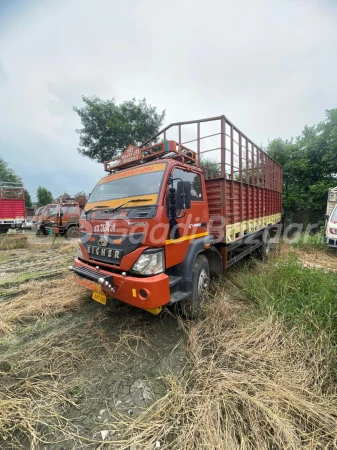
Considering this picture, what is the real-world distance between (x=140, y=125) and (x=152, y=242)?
48.2 ft

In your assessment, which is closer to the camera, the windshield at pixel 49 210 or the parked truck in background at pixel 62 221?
the parked truck in background at pixel 62 221

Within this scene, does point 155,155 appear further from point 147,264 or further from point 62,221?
point 62,221

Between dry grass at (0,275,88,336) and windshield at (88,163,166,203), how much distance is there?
1643mm

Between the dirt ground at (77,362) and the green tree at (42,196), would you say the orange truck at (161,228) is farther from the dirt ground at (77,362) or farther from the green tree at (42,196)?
the green tree at (42,196)

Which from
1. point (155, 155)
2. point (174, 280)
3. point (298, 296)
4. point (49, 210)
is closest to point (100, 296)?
point (174, 280)

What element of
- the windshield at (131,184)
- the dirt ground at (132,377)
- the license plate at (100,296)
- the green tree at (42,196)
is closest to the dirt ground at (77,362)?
the dirt ground at (132,377)

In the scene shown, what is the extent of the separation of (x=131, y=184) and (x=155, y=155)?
68 centimetres

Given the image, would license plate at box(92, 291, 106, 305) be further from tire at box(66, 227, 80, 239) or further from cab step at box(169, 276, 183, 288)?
tire at box(66, 227, 80, 239)

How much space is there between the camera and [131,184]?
283cm

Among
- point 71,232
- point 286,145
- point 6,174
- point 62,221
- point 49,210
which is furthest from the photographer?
point 6,174

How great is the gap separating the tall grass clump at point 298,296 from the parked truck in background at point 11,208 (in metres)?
11.4

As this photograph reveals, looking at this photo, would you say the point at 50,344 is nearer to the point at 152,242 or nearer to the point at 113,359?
the point at 113,359

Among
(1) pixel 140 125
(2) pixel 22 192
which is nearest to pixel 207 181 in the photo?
(2) pixel 22 192

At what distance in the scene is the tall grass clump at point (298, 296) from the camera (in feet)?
7.61
